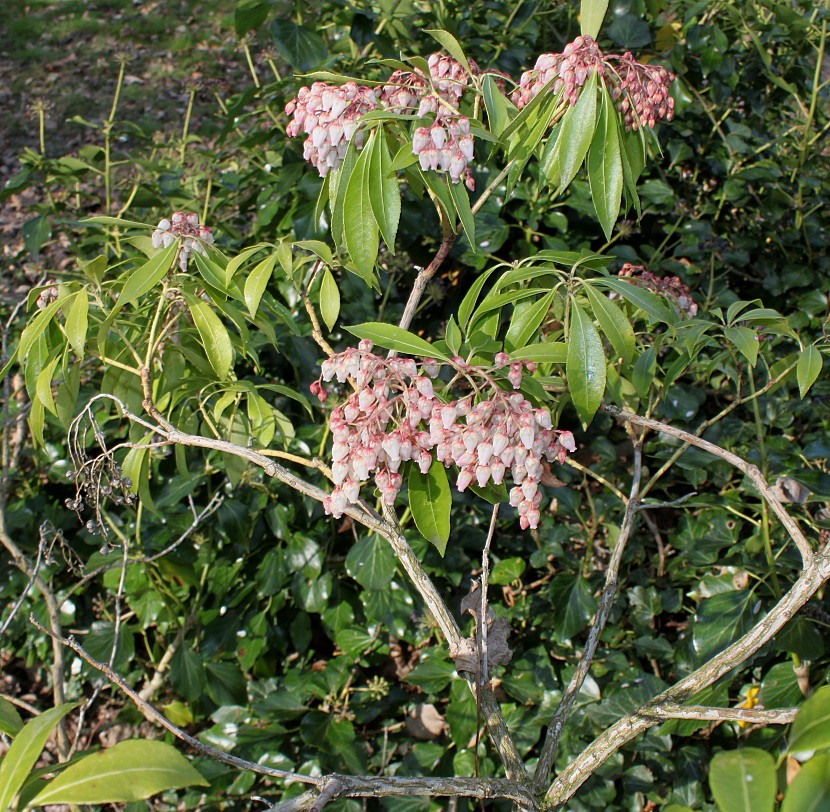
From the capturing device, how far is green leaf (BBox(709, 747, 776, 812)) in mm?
592

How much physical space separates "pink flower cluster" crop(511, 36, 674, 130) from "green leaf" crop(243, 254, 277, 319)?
50 centimetres

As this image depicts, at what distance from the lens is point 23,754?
0.67m

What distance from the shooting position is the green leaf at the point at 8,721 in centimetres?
76

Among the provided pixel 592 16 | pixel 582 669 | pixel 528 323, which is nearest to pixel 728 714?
pixel 582 669

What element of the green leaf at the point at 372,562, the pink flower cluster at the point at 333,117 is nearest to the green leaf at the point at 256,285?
the pink flower cluster at the point at 333,117

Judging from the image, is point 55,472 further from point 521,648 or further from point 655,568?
point 655,568

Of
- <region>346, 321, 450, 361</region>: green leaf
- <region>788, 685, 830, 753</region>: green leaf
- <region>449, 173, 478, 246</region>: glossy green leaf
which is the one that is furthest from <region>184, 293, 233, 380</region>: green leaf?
<region>788, 685, 830, 753</region>: green leaf

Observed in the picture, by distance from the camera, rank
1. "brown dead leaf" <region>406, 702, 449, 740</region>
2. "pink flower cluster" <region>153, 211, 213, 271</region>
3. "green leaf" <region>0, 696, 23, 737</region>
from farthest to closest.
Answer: "brown dead leaf" <region>406, 702, 449, 740</region> < "pink flower cluster" <region>153, 211, 213, 271</region> < "green leaf" <region>0, 696, 23, 737</region>

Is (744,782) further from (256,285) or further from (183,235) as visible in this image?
(183,235)

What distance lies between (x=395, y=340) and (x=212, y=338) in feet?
1.09

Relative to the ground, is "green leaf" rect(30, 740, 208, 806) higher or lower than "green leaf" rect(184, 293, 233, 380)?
lower

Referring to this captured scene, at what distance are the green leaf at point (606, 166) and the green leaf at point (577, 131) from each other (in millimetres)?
25

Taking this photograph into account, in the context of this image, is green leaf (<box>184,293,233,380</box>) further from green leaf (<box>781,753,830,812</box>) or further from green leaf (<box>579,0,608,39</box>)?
green leaf (<box>781,753,830,812</box>)

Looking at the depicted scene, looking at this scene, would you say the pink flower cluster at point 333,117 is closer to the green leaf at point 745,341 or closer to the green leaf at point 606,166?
the green leaf at point 606,166
